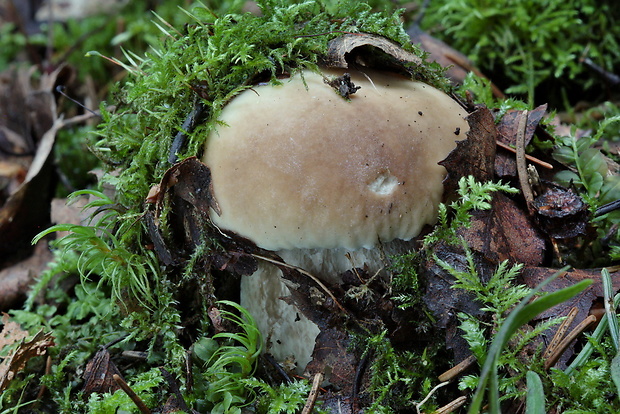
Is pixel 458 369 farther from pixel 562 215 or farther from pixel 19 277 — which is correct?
pixel 19 277

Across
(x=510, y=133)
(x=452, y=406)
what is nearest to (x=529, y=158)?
(x=510, y=133)

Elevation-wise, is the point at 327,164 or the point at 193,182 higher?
the point at 327,164

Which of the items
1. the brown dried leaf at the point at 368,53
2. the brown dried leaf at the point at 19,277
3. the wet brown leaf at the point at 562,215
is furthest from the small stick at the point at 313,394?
the brown dried leaf at the point at 19,277

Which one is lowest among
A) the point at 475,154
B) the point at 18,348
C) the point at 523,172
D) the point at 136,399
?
the point at 18,348

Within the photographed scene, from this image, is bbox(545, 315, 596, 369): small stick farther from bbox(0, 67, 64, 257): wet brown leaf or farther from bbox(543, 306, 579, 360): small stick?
bbox(0, 67, 64, 257): wet brown leaf

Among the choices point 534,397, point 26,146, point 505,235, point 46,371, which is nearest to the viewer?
point 534,397

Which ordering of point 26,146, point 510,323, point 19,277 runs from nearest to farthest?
point 510,323, point 19,277, point 26,146

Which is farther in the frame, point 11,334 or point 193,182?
point 11,334
